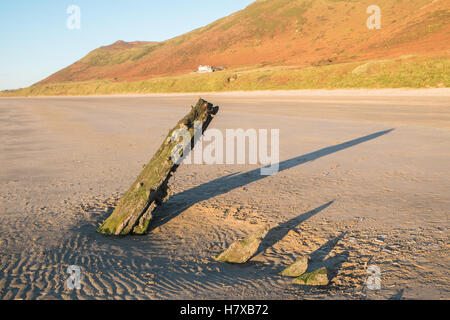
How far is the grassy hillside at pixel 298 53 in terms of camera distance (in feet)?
130

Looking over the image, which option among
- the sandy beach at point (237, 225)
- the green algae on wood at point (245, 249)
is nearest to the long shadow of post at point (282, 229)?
the sandy beach at point (237, 225)

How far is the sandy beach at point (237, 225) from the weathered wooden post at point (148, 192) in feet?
0.67

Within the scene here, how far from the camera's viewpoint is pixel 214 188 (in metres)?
7.07

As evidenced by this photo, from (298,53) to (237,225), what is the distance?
77.0 metres

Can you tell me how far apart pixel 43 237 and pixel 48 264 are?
0.89 m

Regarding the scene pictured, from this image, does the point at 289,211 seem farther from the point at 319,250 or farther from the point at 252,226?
the point at 319,250

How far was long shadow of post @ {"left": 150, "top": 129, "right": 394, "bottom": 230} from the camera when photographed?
5.75 metres

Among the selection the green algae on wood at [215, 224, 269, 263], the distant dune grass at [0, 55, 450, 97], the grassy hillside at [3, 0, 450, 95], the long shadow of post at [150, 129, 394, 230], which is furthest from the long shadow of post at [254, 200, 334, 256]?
the grassy hillside at [3, 0, 450, 95]

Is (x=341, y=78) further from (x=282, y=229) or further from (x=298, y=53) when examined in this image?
(x=282, y=229)

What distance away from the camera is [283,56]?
7925 cm

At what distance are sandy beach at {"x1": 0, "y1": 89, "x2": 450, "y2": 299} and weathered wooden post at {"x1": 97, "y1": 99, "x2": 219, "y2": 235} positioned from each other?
8.0 inches

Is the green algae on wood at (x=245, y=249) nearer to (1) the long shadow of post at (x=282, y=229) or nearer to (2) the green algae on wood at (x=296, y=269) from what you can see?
(1) the long shadow of post at (x=282, y=229)
